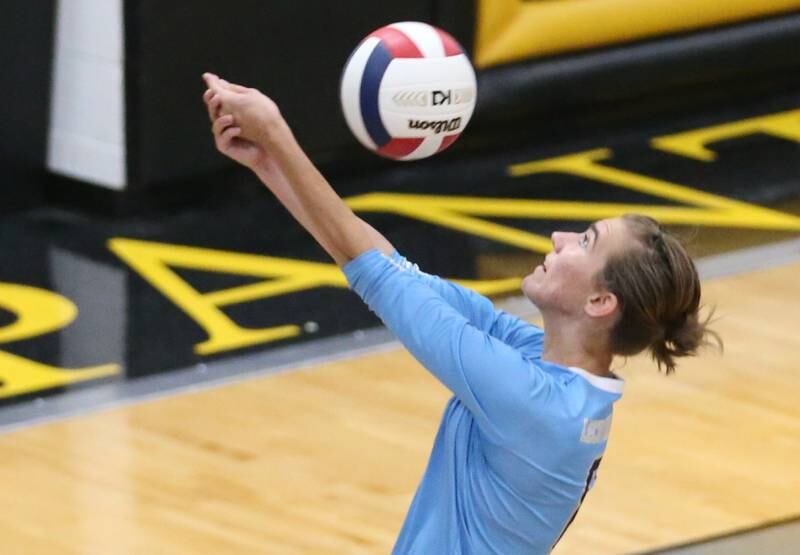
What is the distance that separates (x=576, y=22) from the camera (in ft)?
28.4

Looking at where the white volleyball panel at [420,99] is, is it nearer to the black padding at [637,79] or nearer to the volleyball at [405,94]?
the volleyball at [405,94]

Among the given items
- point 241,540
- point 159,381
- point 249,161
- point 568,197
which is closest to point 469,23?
point 568,197

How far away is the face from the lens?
325cm

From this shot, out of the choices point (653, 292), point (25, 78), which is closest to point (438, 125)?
point (653, 292)

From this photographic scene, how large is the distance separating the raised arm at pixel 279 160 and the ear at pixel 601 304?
0.39 meters

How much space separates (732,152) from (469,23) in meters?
1.45

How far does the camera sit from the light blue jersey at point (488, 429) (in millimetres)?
3141

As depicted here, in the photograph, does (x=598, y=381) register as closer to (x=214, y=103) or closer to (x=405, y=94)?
(x=405, y=94)

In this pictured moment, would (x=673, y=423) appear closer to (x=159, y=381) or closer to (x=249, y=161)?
(x=159, y=381)

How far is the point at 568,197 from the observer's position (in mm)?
8070

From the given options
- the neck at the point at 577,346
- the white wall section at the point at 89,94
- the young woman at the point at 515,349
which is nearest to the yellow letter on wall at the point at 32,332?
the white wall section at the point at 89,94

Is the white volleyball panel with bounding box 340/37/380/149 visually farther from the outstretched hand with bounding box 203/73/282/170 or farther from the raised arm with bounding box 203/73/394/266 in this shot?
the outstretched hand with bounding box 203/73/282/170

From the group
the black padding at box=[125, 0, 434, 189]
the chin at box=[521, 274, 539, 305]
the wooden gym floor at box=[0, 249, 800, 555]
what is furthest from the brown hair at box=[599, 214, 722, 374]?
the black padding at box=[125, 0, 434, 189]

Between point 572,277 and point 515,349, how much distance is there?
0.19 metres
